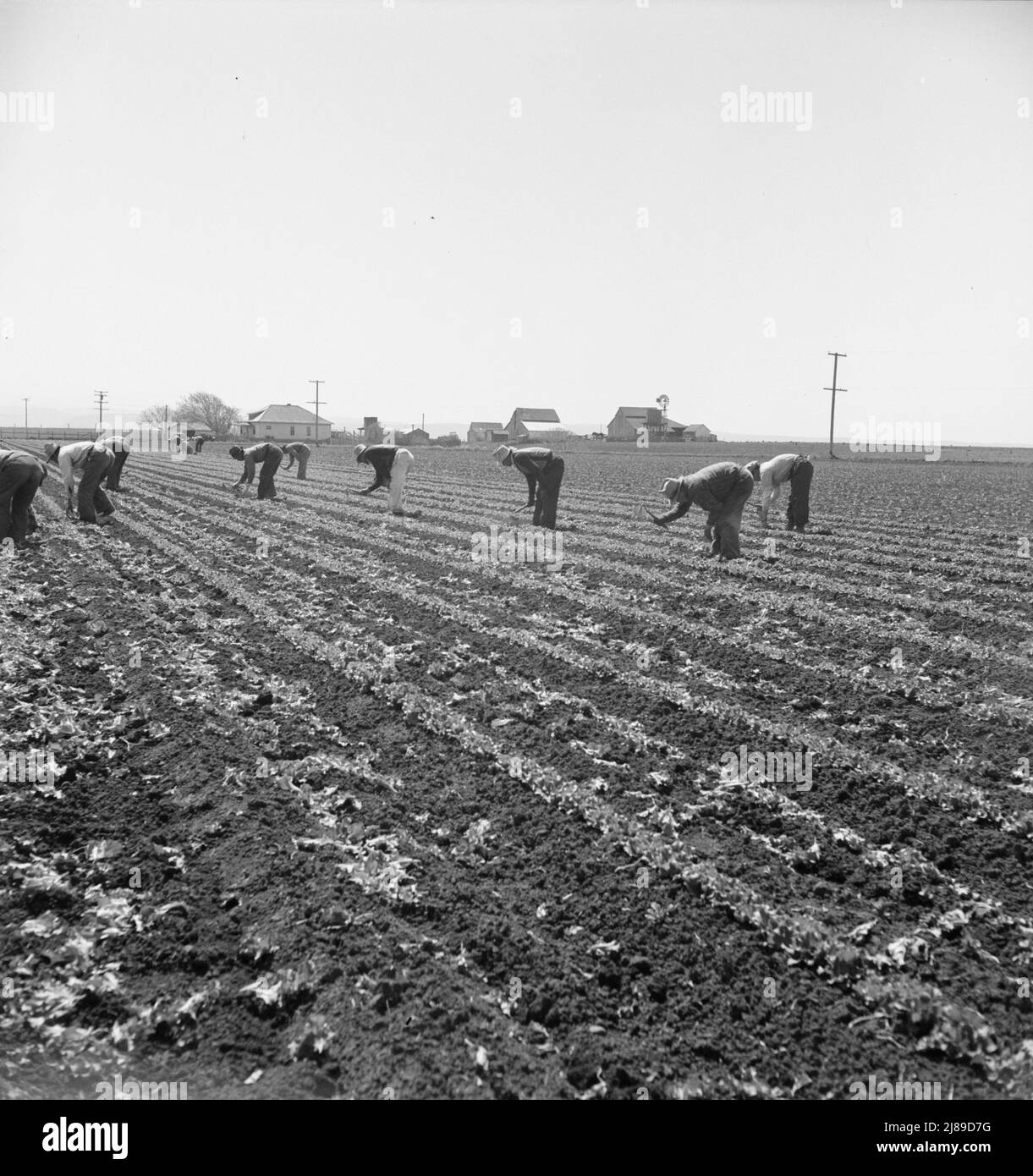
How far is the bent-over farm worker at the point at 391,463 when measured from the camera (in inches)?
743

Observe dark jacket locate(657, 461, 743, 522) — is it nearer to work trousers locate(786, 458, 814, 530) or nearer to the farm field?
the farm field

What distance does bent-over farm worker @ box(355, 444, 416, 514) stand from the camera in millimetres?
18875

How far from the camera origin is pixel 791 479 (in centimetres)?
1677

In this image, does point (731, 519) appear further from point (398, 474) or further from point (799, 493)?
point (398, 474)

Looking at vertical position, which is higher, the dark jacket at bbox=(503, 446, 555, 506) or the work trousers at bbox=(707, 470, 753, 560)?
the dark jacket at bbox=(503, 446, 555, 506)

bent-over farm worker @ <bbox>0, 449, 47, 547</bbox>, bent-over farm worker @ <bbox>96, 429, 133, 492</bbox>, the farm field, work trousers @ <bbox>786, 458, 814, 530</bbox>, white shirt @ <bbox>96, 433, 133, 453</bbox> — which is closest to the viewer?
the farm field

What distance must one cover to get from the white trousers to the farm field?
8496 millimetres

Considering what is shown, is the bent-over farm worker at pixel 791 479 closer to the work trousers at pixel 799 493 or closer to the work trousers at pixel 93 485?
the work trousers at pixel 799 493

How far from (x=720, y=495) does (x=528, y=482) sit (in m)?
5.90

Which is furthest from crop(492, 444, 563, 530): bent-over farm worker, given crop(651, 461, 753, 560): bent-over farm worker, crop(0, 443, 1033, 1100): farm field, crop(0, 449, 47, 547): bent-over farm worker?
crop(0, 449, 47, 547): bent-over farm worker

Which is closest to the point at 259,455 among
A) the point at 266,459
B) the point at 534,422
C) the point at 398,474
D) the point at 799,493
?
A: the point at 266,459
